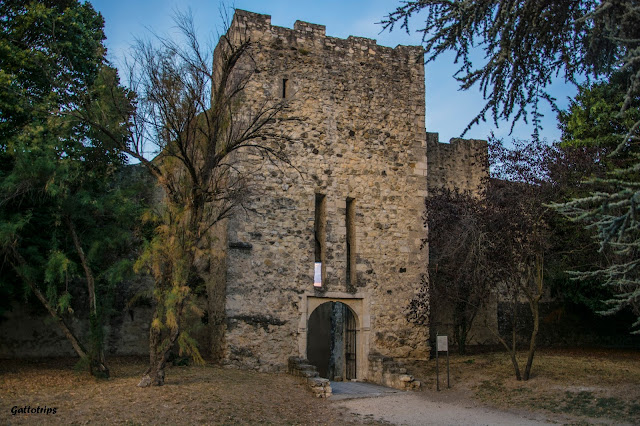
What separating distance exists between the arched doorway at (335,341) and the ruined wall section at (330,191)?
81 cm

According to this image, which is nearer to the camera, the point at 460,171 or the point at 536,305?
the point at 536,305

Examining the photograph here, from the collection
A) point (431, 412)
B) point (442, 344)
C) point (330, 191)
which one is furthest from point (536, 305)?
point (330, 191)

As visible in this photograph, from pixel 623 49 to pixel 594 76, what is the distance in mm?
410

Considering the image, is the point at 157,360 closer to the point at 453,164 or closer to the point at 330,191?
the point at 330,191

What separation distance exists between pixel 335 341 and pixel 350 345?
2239mm

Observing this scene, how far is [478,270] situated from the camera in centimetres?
1091

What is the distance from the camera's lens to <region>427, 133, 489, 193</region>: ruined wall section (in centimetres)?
1672

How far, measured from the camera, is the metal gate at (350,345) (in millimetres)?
13398

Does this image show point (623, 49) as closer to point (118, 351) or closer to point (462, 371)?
point (462, 371)

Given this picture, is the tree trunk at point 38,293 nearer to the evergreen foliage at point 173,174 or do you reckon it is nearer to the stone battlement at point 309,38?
the evergreen foliage at point 173,174

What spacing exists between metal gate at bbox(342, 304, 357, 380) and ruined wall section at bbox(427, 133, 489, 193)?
509cm

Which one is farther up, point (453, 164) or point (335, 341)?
point (453, 164)

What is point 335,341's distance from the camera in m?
15.8

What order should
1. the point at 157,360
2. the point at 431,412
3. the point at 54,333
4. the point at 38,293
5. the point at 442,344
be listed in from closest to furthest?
the point at 157,360 → the point at 431,412 → the point at 38,293 → the point at 442,344 → the point at 54,333
